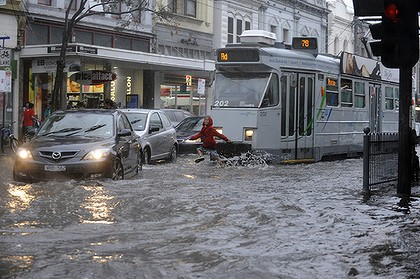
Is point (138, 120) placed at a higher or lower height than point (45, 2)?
lower

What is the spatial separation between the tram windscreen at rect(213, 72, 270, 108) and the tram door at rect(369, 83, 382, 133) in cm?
735

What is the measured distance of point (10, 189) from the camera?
40.5ft

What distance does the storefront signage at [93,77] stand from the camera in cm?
2883

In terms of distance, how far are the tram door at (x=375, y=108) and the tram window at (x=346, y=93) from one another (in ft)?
5.93

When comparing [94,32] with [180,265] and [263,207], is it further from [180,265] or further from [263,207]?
[180,265]

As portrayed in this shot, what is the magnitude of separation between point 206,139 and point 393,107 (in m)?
11.2

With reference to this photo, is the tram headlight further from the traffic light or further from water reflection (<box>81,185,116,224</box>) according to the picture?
the traffic light

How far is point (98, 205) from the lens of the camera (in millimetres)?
10617

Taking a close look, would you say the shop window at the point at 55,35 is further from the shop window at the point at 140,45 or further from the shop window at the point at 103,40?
the shop window at the point at 140,45

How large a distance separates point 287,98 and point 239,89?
4.68 feet

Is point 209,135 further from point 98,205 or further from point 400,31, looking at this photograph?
point 400,31

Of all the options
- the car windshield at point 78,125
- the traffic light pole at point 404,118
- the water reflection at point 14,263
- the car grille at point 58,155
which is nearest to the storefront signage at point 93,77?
the car windshield at point 78,125

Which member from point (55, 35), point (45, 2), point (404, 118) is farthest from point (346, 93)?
point (45, 2)

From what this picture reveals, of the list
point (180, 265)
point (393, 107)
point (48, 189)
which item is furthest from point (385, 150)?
point (393, 107)
